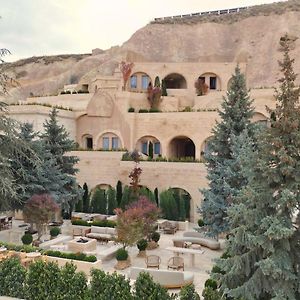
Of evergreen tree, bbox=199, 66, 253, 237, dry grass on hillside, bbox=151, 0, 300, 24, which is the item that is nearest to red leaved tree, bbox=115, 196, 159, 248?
evergreen tree, bbox=199, 66, 253, 237

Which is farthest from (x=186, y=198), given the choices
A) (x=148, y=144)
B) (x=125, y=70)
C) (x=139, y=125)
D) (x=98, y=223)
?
(x=125, y=70)

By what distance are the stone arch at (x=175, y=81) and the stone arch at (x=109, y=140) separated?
1455cm

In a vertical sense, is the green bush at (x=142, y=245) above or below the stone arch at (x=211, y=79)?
below

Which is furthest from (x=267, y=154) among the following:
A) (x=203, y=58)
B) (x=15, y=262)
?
(x=203, y=58)

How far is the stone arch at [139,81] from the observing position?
153ft

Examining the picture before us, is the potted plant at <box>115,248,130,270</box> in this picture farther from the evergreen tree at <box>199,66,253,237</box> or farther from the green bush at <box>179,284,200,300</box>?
the green bush at <box>179,284,200,300</box>

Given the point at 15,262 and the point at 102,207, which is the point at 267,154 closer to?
the point at 15,262

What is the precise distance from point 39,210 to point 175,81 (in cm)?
3434

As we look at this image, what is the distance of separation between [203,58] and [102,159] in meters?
25.2

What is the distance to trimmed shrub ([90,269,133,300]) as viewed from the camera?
10617mm

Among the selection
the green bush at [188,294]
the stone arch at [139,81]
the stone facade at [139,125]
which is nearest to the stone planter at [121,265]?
the green bush at [188,294]

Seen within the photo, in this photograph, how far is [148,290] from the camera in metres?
10.4

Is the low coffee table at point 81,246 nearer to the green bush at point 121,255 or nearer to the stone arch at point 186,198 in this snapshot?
the green bush at point 121,255

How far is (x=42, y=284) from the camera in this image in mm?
11531
